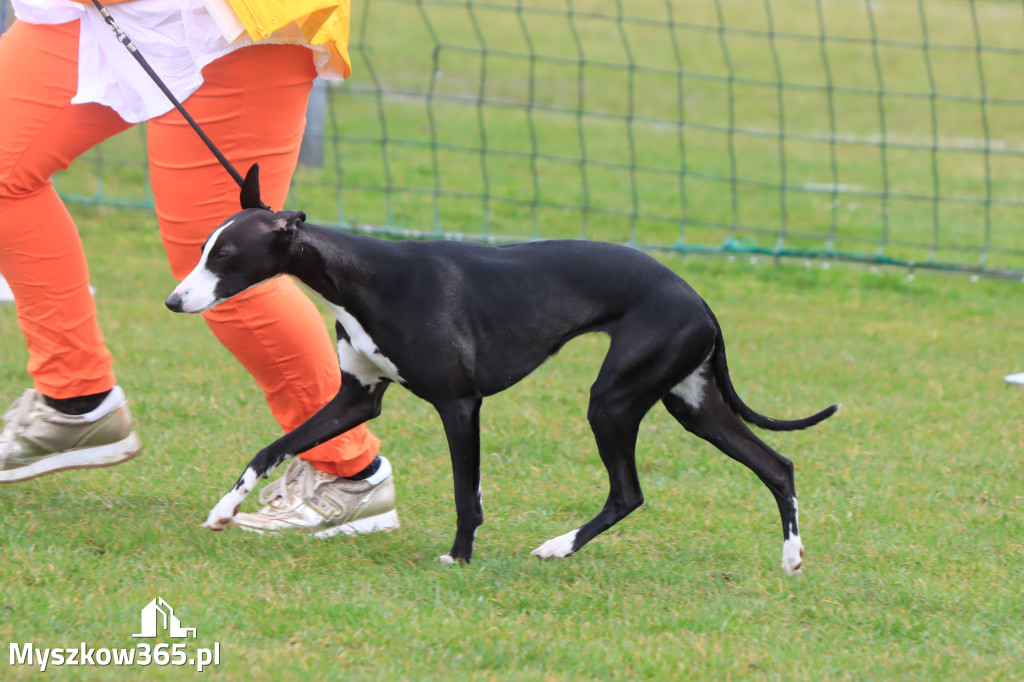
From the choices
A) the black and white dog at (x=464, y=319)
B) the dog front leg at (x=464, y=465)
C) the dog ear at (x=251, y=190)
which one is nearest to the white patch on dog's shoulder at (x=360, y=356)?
the black and white dog at (x=464, y=319)

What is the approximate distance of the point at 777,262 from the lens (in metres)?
8.20

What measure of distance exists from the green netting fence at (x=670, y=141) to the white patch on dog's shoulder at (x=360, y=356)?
4487 mm

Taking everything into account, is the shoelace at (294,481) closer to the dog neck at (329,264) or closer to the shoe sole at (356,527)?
the shoe sole at (356,527)

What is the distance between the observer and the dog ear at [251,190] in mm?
3127

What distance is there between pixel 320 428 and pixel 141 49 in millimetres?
1119

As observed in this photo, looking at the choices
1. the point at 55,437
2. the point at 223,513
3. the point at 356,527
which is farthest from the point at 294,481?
the point at 55,437

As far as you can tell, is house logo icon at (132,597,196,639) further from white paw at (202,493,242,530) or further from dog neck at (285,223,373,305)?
dog neck at (285,223,373,305)

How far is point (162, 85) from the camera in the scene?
10.4 feet

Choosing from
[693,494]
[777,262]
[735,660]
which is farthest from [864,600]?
[777,262]

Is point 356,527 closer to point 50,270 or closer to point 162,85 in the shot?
point 50,270

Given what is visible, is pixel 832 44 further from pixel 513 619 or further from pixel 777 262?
pixel 513 619

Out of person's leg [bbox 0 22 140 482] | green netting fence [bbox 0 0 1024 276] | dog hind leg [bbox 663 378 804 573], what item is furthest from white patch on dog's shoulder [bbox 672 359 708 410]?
green netting fence [bbox 0 0 1024 276]

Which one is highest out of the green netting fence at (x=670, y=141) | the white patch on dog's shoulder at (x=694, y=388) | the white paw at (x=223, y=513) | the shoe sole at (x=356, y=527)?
the white patch on dog's shoulder at (x=694, y=388)

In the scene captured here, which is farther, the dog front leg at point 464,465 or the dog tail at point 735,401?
the dog tail at point 735,401
